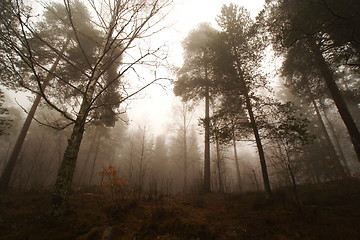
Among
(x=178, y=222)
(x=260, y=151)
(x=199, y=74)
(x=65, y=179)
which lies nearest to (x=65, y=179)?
(x=65, y=179)

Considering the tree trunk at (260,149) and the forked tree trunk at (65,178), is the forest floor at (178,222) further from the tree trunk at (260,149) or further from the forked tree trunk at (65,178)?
the tree trunk at (260,149)

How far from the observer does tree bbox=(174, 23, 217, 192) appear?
369 inches

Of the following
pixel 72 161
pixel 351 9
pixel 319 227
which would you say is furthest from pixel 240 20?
pixel 72 161

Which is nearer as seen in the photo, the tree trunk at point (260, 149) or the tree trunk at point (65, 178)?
the tree trunk at point (65, 178)

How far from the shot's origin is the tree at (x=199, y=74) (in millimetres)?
9361

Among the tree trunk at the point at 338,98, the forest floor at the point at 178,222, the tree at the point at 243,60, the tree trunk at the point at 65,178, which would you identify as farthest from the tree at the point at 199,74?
the tree trunk at the point at 65,178

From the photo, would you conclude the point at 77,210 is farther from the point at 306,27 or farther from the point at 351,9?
the point at 351,9

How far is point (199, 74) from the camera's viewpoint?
456 inches

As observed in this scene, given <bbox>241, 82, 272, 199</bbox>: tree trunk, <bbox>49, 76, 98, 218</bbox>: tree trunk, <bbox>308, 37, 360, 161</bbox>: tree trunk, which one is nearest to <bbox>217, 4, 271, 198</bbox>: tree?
<bbox>241, 82, 272, 199</bbox>: tree trunk

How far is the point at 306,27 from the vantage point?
6.03m

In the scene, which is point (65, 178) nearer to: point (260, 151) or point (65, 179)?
point (65, 179)

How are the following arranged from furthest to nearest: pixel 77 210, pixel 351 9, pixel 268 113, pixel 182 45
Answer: pixel 182 45, pixel 268 113, pixel 351 9, pixel 77 210

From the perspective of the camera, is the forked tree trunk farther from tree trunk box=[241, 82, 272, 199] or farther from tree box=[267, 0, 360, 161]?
tree trunk box=[241, 82, 272, 199]

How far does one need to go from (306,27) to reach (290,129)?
413cm
